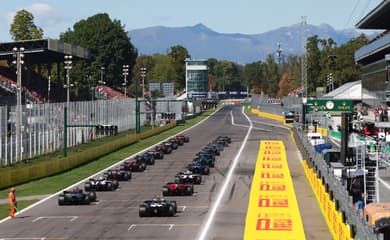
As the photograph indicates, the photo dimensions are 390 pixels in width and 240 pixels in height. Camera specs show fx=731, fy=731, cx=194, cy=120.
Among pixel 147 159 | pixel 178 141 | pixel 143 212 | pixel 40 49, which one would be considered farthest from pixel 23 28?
pixel 143 212

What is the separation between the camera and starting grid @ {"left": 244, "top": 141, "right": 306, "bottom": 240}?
117ft

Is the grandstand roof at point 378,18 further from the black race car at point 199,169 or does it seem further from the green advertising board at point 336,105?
the black race car at point 199,169

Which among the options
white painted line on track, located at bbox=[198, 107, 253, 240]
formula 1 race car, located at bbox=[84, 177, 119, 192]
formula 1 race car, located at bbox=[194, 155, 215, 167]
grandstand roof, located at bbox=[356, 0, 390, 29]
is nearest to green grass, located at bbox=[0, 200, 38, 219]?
formula 1 race car, located at bbox=[84, 177, 119, 192]

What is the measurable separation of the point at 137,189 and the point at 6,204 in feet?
35.6

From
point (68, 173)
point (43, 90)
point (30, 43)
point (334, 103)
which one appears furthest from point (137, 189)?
point (43, 90)

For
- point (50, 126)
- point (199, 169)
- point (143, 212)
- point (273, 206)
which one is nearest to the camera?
point (143, 212)

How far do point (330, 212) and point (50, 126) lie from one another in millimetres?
43869

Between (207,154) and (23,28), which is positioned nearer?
(207,154)

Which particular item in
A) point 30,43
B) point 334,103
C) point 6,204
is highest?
point 30,43

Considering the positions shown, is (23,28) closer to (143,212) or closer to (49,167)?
(49,167)

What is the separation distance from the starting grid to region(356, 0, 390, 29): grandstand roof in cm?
3482

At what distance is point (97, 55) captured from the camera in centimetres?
19162

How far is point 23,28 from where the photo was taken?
515ft

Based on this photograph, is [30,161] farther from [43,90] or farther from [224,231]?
[43,90]
